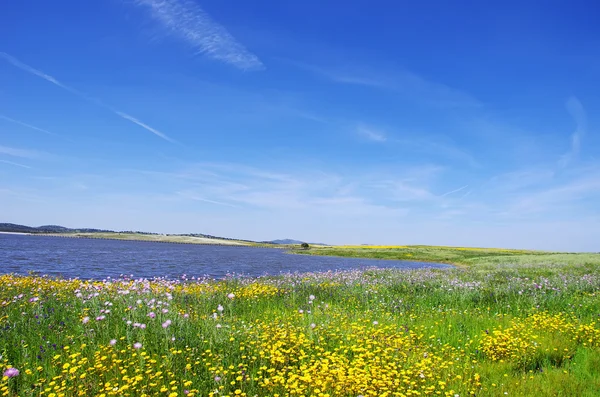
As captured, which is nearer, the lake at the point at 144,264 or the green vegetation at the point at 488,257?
the lake at the point at 144,264

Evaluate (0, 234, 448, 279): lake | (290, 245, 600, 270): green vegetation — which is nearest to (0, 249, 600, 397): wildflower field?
(0, 234, 448, 279): lake

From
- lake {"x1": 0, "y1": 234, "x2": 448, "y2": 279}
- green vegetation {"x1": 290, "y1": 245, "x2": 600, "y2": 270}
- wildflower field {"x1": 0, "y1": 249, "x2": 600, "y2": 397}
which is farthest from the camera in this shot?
green vegetation {"x1": 290, "y1": 245, "x2": 600, "y2": 270}

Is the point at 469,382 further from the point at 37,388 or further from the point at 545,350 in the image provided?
the point at 37,388

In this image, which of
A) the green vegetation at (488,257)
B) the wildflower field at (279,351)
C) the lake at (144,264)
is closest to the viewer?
the wildflower field at (279,351)

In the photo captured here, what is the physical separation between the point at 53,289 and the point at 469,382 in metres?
12.5

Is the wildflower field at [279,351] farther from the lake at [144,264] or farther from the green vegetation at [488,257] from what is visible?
the green vegetation at [488,257]

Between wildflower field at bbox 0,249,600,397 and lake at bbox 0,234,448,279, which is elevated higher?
wildflower field at bbox 0,249,600,397

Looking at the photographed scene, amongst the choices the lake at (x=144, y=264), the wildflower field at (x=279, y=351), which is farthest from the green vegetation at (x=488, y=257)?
the wildflower field at (x=279, y=351)

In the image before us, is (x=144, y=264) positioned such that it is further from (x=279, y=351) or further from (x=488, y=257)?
(x=488, y=257)

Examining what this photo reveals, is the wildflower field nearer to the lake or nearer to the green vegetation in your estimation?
the lake

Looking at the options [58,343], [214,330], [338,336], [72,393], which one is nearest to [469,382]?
[338,336]

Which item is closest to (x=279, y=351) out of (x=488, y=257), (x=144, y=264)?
(x=144, y=264)

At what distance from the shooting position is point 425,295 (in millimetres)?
13383

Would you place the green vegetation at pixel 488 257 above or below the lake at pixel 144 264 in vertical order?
above
